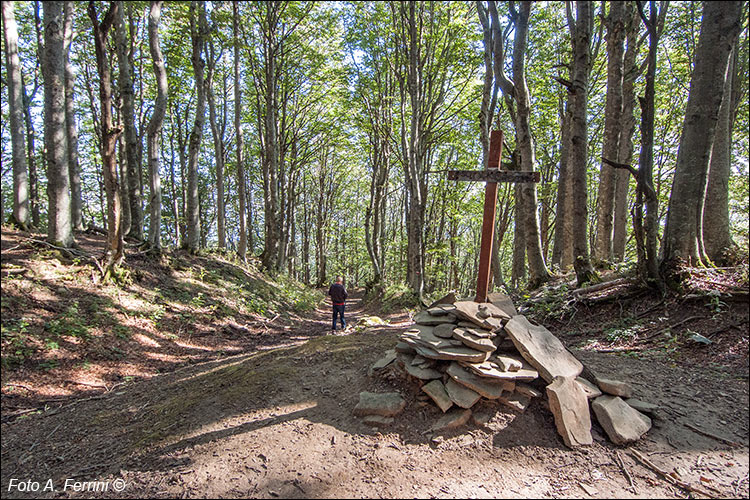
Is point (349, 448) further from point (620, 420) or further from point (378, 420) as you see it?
point (620, 420)

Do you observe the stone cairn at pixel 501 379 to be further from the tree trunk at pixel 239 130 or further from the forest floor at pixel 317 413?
the tree trunk at pixel 239 130

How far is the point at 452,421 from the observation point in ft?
10.5

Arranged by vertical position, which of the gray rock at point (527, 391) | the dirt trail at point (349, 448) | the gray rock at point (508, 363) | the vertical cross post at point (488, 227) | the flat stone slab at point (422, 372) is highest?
the vertical cross post at point (488, 227)

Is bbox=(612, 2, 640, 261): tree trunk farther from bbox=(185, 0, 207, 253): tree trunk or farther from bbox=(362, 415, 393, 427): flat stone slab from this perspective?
bbox=(185, 0, 207, 253): tree trunk

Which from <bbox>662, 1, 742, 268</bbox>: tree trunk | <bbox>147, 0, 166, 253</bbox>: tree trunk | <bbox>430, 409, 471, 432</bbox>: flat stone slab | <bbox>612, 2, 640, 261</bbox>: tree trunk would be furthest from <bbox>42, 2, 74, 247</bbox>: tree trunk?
<bbox>612, 2, 640, 261</bbox>: tree trunk

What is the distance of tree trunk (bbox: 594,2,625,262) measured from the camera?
720 cm

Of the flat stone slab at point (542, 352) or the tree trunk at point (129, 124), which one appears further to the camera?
the tree trunk at point (129, 124)

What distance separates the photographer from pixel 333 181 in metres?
27.6

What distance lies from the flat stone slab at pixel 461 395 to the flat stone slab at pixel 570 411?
0.71 meters

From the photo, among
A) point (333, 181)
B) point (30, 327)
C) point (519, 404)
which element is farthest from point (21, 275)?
point (333, 181)

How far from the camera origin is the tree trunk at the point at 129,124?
8914 mm

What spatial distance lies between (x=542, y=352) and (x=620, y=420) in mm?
845

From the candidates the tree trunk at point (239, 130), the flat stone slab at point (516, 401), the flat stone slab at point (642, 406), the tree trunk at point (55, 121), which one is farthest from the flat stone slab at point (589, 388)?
the tree trunk at point (239, 130)

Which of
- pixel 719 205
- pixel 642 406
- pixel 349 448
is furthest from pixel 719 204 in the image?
pixel 349 448
